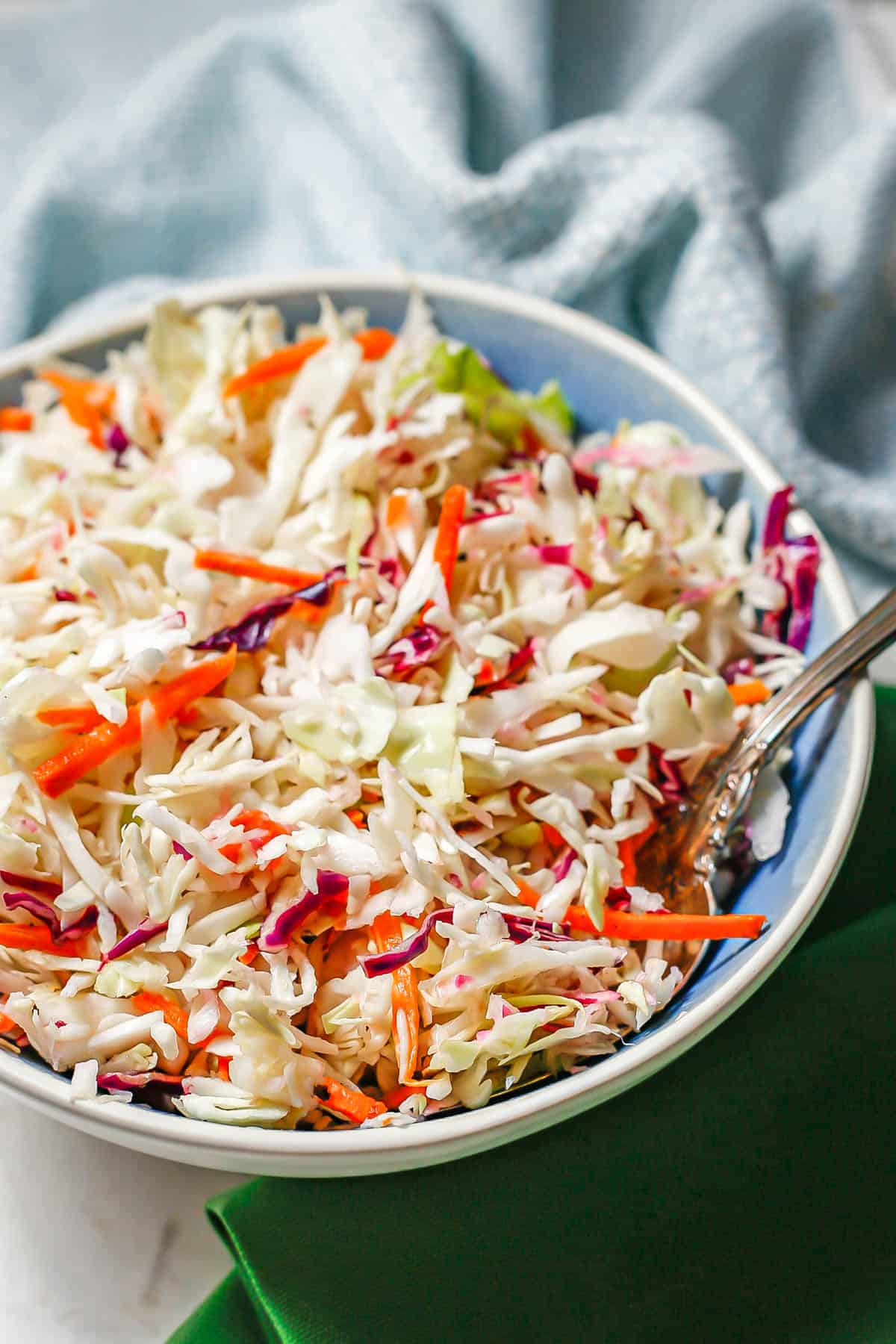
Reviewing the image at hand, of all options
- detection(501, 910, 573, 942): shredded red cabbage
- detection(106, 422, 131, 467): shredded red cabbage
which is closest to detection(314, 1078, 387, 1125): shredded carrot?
detection(501, 910, 573, 942): shredded red cabbage

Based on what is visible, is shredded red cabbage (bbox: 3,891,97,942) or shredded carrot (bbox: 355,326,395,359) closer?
shredded red cabbage (bbox: 3,891,97,942)

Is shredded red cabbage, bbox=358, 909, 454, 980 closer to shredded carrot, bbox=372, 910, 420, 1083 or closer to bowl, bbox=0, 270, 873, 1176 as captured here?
shredded carrot, bbox=372, 910, 420, 1083

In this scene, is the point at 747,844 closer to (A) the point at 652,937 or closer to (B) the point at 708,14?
(A) the point at 652,937

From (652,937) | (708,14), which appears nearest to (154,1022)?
(652,937)

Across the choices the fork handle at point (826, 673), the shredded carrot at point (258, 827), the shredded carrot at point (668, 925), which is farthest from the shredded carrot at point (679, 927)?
the shredded carrot at point (258, 827)

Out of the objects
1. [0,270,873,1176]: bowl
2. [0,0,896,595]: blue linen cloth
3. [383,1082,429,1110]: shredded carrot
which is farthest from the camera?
[0,0,896,595]: blue linen cloth

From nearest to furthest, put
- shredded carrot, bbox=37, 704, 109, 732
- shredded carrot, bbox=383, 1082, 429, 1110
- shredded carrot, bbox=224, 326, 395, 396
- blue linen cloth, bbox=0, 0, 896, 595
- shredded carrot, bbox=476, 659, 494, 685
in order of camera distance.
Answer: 1. shredded carrot, bbox=383, 1082, 429, 1110
2. shredded carrot, bbox=37, 704, 109, 732
3. shredded carrot, bbox=476, 659, 494, 685
4. shredded carrot, bbox=224, 326, 395, 396
5. blue linen cloth, bbox=0, 0, 896, 595

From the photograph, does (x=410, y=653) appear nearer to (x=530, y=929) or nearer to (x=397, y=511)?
(x=397, y=511)
